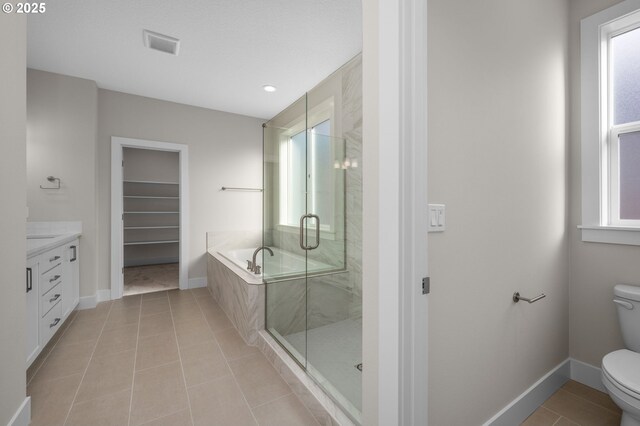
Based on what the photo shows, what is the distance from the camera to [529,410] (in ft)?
4.84

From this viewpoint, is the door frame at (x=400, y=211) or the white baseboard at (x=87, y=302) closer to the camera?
the door frame at (x=400, y=211)

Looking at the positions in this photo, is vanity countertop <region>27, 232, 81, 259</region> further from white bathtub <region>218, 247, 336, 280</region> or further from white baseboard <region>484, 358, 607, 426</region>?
white baseboard <region>484, 358, 607, 426</region>

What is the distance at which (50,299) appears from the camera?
222 centimetres

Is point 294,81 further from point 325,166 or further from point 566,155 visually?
point 566,155

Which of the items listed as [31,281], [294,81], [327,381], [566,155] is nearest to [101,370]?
[31,281]

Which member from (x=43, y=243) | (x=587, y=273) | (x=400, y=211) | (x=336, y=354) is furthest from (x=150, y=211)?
(x=587, y=273)

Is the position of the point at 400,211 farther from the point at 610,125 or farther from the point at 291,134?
the point at 291,134

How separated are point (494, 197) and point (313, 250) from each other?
4.89 feet

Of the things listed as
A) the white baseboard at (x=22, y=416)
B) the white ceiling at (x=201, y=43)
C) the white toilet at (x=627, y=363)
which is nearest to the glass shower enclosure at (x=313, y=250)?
the white ceiling at (x=201, y=43)

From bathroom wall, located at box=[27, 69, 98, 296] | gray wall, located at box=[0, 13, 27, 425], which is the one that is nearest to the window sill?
gray wall, located at box=[0, 13, 27, 425]

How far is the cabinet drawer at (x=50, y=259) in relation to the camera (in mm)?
2070

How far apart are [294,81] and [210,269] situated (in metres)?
2.71

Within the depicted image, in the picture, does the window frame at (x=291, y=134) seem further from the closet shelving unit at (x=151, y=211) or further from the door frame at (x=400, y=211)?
the closet shelving unit at (x=151, y=211)

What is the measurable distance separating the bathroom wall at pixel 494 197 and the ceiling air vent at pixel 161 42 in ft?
7.73
